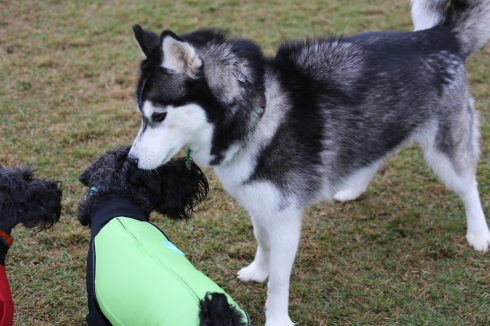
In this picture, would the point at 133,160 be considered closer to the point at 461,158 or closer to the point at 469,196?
the point at 461,158

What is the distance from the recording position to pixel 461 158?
3145mm

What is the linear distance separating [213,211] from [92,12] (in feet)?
15.4

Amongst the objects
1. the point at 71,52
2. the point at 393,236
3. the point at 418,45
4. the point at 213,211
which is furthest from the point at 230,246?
the point at 71,52

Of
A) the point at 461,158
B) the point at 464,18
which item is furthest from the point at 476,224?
the point at 464,18

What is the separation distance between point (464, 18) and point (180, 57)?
196 cm

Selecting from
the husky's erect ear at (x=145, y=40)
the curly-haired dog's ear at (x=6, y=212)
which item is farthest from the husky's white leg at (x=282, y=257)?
the curly-haired dog's ear at (x=6, y=212)

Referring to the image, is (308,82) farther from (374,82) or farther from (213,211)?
(213,211)

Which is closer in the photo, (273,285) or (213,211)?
(273,285)

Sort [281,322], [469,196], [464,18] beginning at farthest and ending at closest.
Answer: [469,196], [464,18], [281,322]

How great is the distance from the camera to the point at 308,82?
2633 millimetres

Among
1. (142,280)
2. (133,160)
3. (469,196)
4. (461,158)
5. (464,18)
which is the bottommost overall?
(469,196)

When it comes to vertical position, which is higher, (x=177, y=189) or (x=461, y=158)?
(x=177, y=189)

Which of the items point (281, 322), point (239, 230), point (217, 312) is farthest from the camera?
point (239, 230)

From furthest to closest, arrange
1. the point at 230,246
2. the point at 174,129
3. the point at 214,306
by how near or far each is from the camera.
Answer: the point at 230,246 → the point at 174,129 → the point at 214,306
